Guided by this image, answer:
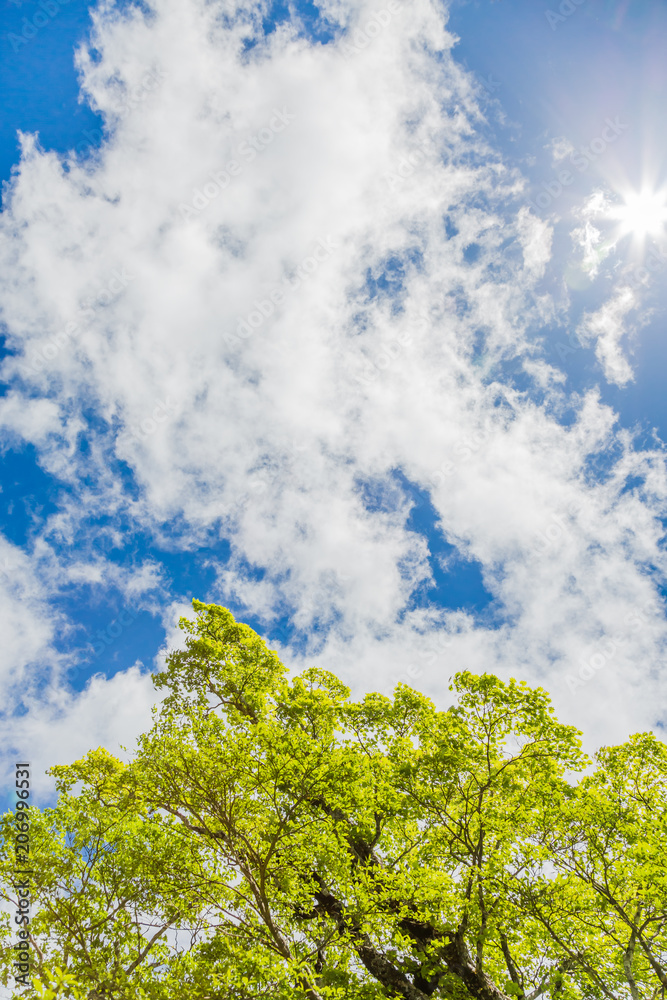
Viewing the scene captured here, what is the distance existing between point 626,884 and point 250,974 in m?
10.4

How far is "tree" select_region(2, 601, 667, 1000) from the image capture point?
9.40 m

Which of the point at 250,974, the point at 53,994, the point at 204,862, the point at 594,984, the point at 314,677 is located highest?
the point at 314,677

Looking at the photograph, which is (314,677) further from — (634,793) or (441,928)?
(634,793)

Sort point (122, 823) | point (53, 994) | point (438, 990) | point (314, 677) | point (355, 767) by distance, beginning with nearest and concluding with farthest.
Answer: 1. point (53, 994)
2. point (355, 767)
3. point (122, 823)
4. point (438, 990)
5. point (314, 677)

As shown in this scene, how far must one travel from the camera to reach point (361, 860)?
43.4 feet

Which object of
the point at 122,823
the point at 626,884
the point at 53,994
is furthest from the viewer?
the point at 626,884

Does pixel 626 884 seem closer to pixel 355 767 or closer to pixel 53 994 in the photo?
pixel 355 767

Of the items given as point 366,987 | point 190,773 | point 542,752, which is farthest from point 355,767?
point 366,987

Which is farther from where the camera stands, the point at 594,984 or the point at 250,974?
the point at 594,984

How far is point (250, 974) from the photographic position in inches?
342

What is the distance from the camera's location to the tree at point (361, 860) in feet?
30.8

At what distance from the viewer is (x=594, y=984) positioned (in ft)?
39.4

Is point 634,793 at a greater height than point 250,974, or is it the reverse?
point 634,793

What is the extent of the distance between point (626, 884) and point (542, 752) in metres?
4.75
